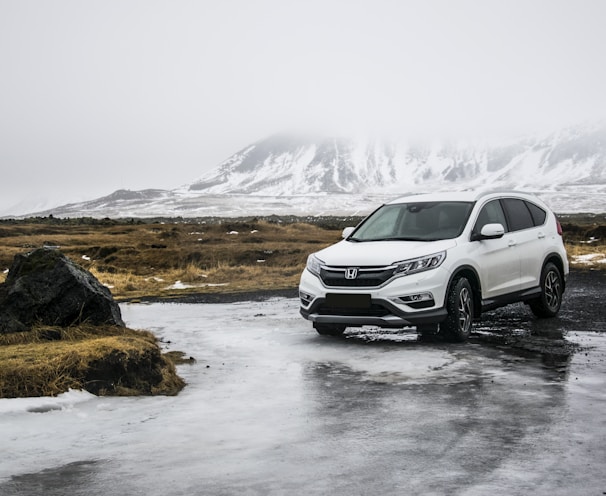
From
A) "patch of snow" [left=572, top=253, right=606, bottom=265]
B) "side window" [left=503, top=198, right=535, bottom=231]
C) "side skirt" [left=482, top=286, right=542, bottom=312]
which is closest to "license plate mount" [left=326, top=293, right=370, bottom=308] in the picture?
"side skirt" [left=482, top=286, right=542, bottom=312]

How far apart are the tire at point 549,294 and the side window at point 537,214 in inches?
25.7

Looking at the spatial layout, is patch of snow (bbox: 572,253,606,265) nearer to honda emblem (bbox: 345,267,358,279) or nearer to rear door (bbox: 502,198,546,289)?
rear door (bbox: 502,198,546,289)

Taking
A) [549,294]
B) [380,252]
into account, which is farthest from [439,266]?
[549,294]

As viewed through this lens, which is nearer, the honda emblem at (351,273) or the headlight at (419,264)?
the headlight at (419,264)

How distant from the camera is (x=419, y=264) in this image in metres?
10.7

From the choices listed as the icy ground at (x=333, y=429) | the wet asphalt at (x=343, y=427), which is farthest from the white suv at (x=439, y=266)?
the icy ground at (x=333, y=429)

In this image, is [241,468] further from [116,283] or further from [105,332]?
[116,283]

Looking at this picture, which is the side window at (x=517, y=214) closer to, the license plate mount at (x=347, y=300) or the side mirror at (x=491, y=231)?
the side mirror at (x=491, y=231)

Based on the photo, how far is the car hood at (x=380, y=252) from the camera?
10773 millimetres

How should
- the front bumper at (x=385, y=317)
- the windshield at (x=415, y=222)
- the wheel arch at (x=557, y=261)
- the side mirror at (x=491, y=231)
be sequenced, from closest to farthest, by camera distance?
1. the front bumper at (x=385, y=317)
2. the side mirror at (x=491, y=231)
3. the windshield at (x=415, y=222)
4. the wheel arch at (x=557, y=261)

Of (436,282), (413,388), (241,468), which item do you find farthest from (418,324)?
(241,468)

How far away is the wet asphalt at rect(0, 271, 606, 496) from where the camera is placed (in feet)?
16.8

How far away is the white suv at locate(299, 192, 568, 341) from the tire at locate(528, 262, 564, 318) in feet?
0.05

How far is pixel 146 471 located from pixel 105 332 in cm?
462
